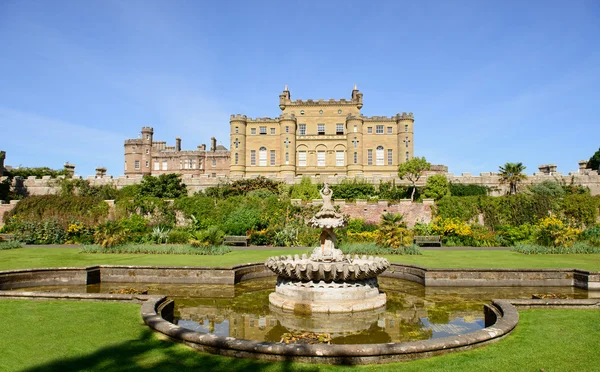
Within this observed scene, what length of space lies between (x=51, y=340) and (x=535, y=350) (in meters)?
7.30

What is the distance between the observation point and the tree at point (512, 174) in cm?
3203

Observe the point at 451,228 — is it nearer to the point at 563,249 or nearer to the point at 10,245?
the point at 563,249

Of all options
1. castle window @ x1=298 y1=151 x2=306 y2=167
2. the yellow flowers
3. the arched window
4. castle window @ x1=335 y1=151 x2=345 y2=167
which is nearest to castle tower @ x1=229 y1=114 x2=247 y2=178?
castle window @ x1=298 y1=151 x2=306 y2=167

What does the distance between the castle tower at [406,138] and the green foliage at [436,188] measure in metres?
12.8

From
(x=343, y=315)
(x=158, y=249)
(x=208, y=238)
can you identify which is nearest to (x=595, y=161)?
(x=208, y=238)

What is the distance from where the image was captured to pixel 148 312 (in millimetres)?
7445

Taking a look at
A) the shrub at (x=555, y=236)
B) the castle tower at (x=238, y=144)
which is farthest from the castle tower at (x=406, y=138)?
the shrub at (x=555, y=236)

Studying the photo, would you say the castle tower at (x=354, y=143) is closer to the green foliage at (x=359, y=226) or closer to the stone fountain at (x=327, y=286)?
the green foliage at (x=359, y=226)

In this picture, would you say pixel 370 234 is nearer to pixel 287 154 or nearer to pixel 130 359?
pixel 130 359

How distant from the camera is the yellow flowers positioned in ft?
80.9

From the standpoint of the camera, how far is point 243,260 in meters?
16.2

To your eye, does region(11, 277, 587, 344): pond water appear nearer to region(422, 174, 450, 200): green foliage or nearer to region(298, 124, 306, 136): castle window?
region(422, 174, 450, 200): green foliage

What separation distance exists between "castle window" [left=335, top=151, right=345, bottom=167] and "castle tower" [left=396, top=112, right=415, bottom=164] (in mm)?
6547

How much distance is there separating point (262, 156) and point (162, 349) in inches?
1645
